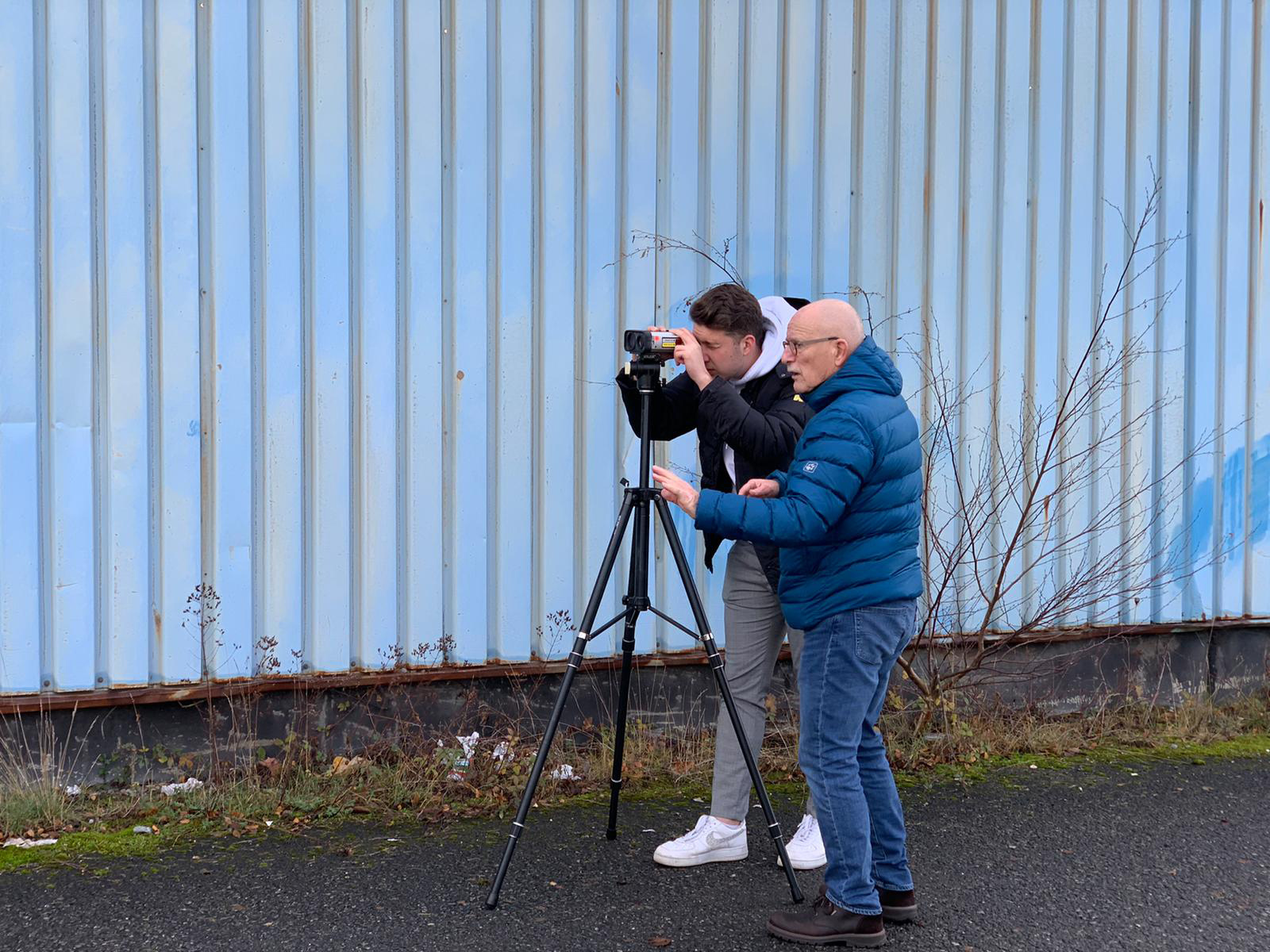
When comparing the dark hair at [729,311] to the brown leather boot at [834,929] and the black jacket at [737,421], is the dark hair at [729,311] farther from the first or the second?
the brown leather boot at [834,929]

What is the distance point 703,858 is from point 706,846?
5 centimetres

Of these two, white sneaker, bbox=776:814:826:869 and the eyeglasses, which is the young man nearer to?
white sneaker, bbox=776:814:826:869

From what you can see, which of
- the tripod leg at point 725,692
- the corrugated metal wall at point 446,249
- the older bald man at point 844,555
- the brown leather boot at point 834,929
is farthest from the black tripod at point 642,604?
the corrugated metal wall at point 446,249

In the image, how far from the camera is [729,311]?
3.80 metres

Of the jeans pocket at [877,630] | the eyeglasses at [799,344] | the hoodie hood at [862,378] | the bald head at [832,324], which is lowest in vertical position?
the jeans pocket at [877,630]

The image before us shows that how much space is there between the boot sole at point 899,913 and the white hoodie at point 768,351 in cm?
142

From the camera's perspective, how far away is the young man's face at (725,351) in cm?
385

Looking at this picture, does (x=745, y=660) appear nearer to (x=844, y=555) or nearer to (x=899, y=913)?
(x=844, y=555)

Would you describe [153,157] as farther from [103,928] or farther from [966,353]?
[966,353]

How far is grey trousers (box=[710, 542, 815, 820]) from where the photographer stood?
12.9ft

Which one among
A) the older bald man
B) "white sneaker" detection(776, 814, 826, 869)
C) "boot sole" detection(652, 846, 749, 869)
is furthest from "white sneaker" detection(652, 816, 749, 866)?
the older bald man

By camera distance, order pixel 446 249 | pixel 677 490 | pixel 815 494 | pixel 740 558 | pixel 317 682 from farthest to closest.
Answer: pixel 446 249
pixel 317 682
pixel 740 558
pixel 677 490
pixel 815 494

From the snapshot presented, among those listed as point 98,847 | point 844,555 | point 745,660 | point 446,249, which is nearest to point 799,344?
point 844,555

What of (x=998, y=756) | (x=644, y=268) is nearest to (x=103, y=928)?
(x=644, y=268)
